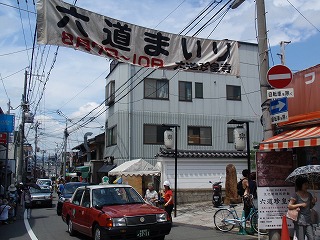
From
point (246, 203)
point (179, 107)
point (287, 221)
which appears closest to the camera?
point (287, 221)

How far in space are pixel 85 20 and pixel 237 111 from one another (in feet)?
74.5

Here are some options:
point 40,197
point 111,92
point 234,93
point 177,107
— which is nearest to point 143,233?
point 40,197


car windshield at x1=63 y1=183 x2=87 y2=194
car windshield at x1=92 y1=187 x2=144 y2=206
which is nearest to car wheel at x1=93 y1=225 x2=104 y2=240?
car windshield at x1=92 y1=187 x2=144 y2=206

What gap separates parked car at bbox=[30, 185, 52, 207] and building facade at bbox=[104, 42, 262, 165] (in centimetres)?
554

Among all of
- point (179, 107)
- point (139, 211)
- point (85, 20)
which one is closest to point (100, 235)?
point (139, 211)

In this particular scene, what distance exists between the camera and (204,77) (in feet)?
95.2

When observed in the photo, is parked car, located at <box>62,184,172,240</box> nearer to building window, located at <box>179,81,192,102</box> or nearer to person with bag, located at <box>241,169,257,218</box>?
person with bag, located at <box>241,169,257,218</box>

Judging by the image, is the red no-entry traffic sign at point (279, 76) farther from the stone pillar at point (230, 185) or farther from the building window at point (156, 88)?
the building window at point (156, 88)

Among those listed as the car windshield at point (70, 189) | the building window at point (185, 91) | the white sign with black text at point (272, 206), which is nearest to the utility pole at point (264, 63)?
the white sign with black text at point (272, 206)

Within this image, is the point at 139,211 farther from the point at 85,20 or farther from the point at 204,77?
the point at 204,77

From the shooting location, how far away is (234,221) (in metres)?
11.8

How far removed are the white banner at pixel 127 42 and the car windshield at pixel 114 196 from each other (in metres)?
3.83

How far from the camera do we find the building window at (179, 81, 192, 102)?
2845cm

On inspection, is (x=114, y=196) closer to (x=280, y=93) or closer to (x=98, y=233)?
(x=98, y=233)
